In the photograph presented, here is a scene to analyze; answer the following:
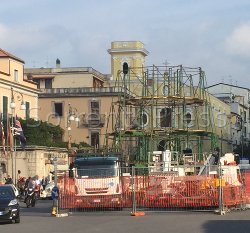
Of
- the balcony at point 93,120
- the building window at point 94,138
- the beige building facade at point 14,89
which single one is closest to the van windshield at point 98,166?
the beige building facade at point 14,89

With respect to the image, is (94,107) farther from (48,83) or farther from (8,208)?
(8,208)

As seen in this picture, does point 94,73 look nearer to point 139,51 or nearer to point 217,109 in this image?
point 139,51

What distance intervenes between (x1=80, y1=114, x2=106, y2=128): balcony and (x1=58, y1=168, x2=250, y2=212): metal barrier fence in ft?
189

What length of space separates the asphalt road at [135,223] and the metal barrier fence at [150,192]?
1.83 feet

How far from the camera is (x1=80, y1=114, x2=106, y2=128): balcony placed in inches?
3494

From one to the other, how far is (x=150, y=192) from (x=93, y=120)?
58968 millimetres

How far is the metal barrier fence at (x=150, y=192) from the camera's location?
98.1 ft

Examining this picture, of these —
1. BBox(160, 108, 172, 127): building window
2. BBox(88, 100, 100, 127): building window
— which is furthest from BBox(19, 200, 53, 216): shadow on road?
BBox(88, 100, 100, 127): building window

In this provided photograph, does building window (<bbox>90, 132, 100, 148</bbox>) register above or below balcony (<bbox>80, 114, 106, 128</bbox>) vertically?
below

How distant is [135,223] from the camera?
2464cm

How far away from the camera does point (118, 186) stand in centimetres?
3052

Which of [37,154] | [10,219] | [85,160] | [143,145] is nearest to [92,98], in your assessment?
[37,154]

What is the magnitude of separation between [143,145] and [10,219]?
19.1 m

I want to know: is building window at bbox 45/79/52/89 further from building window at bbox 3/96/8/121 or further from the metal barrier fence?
the metal barrier fence
